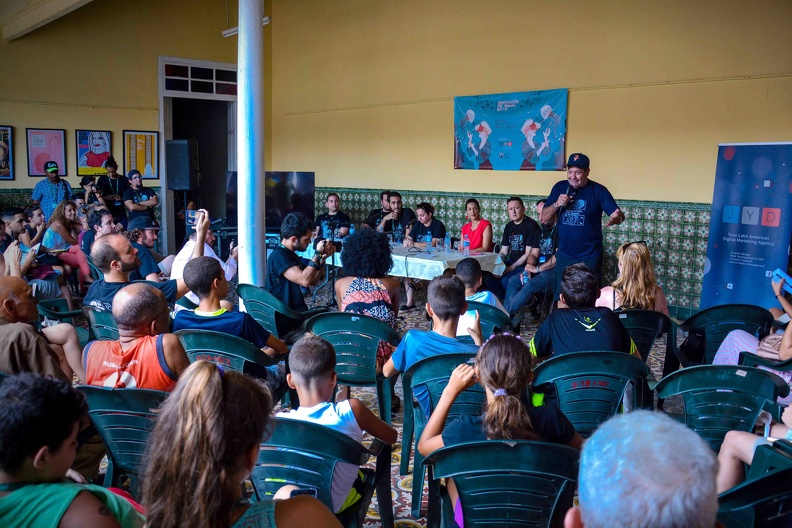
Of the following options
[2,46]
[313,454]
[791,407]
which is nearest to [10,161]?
[2,46]

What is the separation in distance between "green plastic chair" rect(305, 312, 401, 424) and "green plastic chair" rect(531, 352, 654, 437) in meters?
0.97

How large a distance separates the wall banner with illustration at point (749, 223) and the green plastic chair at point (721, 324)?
8.00 feet

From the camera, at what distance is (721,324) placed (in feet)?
13.5

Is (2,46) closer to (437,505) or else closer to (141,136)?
(141,136)

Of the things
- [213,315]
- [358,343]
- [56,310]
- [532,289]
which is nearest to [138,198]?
[56,310]

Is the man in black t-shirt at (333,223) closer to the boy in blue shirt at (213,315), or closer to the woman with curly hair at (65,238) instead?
the woman with curly hair at (65,238)

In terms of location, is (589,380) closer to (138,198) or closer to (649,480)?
(649,480)

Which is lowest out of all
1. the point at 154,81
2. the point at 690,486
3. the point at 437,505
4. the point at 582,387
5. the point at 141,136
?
the point at 437,505

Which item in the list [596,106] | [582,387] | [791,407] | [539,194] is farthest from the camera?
[539,194]

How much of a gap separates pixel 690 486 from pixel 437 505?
4.87 feet

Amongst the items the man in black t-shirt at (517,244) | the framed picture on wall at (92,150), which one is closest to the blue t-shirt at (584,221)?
the man in black t-shirt at (517,244)

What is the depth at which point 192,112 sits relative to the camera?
14.1 metres

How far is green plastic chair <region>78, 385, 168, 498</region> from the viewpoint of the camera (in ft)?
7.97

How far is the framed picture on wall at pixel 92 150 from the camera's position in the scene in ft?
34.7
